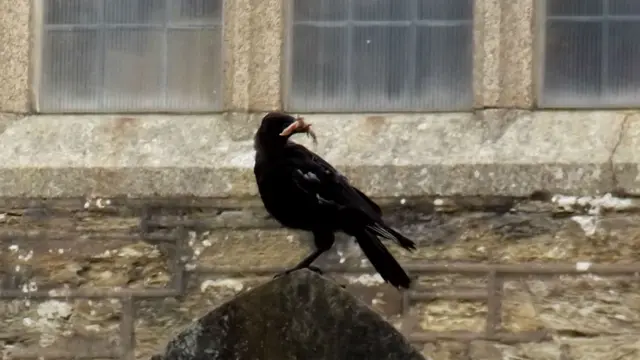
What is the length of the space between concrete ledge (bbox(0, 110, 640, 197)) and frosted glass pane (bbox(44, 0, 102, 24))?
0.37 metres

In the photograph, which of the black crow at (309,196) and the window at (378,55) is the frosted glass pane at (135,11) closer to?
the window at (378,55)

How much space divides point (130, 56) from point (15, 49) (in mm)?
386

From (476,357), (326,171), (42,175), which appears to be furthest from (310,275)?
(42,175)

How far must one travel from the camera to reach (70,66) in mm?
5508

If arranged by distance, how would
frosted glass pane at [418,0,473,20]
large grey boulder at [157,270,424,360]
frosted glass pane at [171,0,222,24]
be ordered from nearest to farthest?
large grey boulder at [157,270,424,360] < frosted glass pane at [418,0,473,20] < frosted glass pane at [171,0,222,24]

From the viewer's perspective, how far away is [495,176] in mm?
4965

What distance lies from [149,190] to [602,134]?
4.72 feet

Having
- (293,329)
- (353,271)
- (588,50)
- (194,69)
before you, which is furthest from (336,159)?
(293,329)

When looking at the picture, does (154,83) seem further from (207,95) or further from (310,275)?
(310,275)

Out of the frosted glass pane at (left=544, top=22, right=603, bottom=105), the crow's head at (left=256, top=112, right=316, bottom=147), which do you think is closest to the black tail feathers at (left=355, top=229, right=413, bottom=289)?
the crow's head at (left=256, top=112, right=316, bottom=147)

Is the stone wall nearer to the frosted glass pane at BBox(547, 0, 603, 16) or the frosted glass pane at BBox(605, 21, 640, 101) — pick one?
the frosted glass pane at BBox(605, 21, 640, 101)

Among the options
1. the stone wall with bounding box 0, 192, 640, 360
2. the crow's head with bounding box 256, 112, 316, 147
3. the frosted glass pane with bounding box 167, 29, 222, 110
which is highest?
the frosted glass pane with bounding box 167, 29, 222, 110

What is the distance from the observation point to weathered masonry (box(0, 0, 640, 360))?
4.92 metres

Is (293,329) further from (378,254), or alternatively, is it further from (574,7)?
(574,7)
